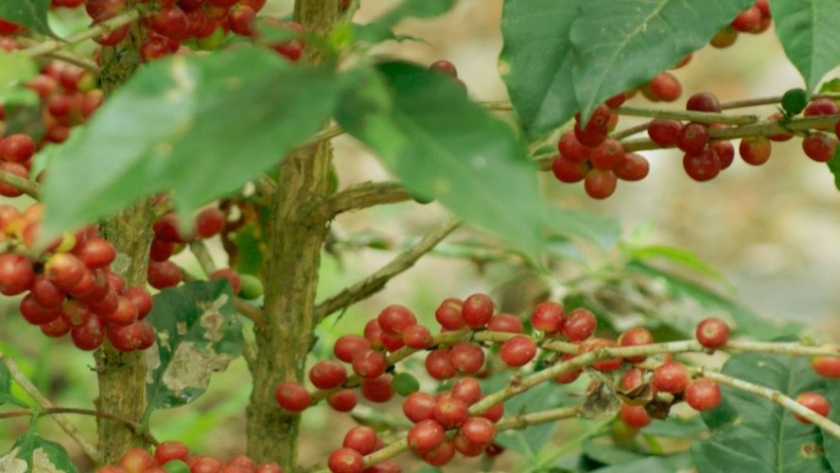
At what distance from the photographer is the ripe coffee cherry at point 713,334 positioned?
833mm

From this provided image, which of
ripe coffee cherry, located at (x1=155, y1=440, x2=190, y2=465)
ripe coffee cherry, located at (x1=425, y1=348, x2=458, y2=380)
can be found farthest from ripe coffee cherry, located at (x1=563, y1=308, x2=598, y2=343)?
ripe coffee cherry, located at (x1=155, y1=440, x2=190, y2=465)

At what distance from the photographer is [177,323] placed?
1049 millimetres

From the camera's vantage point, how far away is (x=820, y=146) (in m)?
0.95

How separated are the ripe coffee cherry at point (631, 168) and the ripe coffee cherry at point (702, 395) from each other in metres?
0.20

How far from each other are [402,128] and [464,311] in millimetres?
439

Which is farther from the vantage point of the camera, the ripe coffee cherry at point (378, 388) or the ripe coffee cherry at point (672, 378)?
the ripe coffee cherry at point (378, 388)

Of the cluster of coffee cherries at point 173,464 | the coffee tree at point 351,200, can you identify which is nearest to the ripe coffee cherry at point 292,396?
the coffee tree at point 351,200

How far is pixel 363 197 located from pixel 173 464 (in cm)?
29

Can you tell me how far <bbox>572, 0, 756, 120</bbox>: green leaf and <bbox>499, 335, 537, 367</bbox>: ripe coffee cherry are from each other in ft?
0.67

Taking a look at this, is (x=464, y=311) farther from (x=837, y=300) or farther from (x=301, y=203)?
(x=837, y=300)

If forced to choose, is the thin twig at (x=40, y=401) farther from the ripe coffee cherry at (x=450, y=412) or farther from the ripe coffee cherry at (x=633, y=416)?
the ripe coffee cherry at (x=633, y=416)

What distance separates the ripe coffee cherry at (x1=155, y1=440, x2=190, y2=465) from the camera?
3.16 ft

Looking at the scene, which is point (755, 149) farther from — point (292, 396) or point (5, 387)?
point (5, 387)

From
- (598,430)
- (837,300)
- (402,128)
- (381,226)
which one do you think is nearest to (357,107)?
(402,128)
